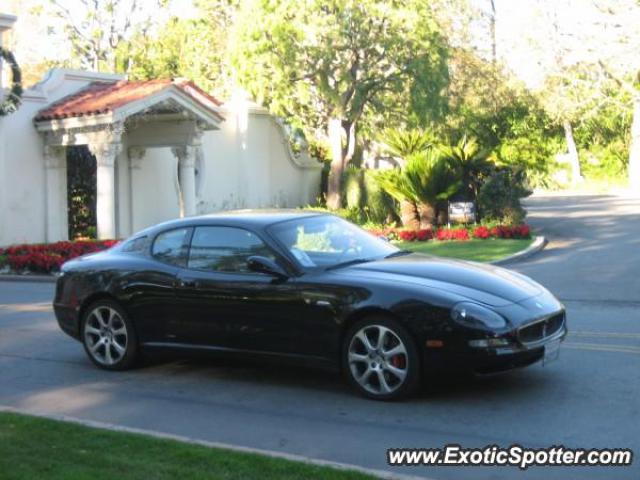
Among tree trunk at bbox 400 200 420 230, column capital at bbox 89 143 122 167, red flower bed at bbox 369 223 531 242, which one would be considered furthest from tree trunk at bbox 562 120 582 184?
column capital at bbox 89 143 122 167

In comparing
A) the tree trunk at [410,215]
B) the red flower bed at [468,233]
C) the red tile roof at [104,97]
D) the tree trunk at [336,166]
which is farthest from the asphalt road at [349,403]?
the tree trunk at [336,166]

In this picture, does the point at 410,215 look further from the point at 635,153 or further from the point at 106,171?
the point at 635,153

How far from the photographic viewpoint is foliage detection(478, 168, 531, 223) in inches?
958

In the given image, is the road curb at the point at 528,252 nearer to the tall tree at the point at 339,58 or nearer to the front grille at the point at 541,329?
the tall tree at the point at 339,58

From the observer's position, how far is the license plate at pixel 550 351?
23.9 feet

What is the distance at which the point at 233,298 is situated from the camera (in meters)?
8.00

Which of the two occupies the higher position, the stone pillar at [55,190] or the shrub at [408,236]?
the stone pillar at [55,190]

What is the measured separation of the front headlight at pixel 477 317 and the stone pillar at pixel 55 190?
2006 cm

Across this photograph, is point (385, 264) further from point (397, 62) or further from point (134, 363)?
point (397, 62)

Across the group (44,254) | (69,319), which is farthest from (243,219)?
(44,254)

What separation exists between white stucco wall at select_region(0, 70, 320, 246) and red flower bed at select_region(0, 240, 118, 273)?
2.56m

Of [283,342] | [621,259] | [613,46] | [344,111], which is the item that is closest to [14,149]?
[344,111]

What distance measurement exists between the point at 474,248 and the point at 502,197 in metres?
4.18

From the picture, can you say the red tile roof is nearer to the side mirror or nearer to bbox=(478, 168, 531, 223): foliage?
bbox=(478, 168, 531, 223): foliage
